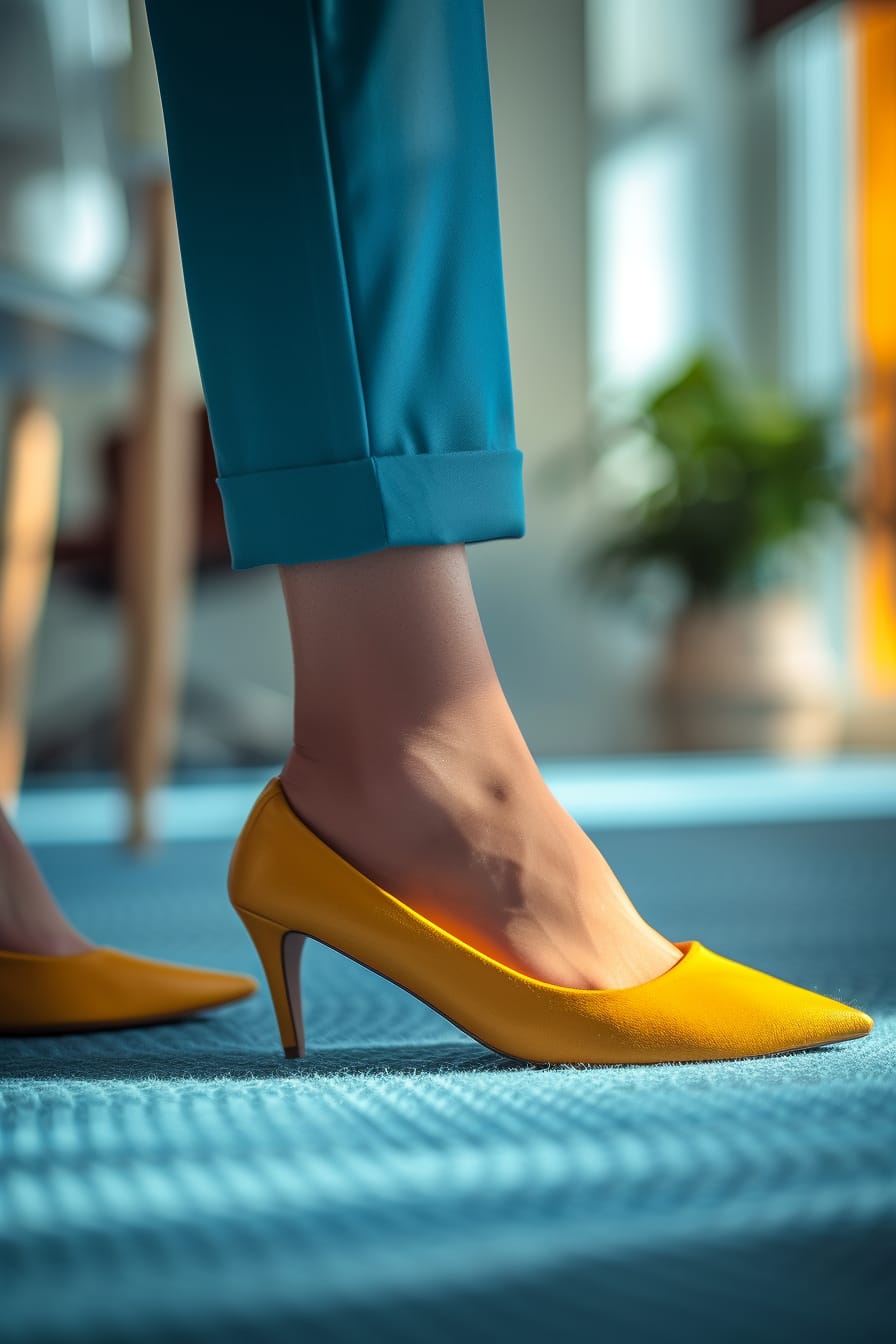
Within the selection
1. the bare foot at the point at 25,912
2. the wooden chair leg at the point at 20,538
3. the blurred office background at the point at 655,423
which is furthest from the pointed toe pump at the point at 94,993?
the blurred office background at the point at 655,423

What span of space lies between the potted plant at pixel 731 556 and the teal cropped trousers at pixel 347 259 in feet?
8.50

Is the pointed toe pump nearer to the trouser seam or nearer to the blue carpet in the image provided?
the blue carpet

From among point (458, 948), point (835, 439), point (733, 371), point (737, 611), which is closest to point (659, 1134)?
point (458, 948)

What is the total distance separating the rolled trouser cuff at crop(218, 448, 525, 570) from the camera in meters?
0.48

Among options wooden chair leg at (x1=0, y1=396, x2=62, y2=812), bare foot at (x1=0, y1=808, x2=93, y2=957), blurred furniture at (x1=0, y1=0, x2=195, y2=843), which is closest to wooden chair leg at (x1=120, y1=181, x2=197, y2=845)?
blurred furniture at (x1=0, y1=0, x2=195, y2=843)

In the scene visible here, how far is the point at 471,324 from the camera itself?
0.49 m

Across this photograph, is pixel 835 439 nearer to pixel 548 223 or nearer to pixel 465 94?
pixel 548 223

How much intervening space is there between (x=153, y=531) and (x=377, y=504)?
3.13 ft

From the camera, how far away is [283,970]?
51cm

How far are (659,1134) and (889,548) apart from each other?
133 inches

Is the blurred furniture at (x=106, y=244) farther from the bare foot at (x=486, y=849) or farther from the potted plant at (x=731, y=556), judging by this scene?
the potted plant at (x=731, y=556)

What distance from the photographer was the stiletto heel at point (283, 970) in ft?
1.67

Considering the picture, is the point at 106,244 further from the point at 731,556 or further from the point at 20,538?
the point at 731,556

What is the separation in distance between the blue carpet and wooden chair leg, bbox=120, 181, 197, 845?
86cm
